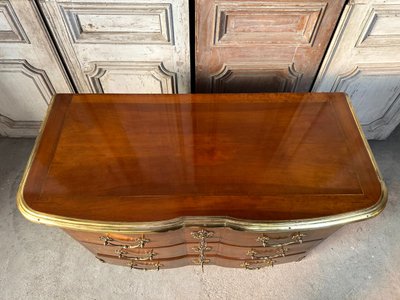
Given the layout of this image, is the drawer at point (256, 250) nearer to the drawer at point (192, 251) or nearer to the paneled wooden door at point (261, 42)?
the drawer at point (192, 251)

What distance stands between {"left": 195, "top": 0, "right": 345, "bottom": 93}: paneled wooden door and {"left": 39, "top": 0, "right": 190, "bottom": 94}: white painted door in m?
0.06

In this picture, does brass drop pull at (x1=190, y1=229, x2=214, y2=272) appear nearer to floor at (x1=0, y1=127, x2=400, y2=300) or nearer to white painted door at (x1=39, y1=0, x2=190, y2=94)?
floor at (x1=0, y1=127, x2=400, y2=300)

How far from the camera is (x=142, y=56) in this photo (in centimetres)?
83

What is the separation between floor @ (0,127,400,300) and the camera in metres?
0.95

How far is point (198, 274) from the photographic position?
99 cm

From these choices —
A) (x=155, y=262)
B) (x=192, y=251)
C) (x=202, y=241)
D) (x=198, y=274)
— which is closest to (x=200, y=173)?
(x=202, y=241)

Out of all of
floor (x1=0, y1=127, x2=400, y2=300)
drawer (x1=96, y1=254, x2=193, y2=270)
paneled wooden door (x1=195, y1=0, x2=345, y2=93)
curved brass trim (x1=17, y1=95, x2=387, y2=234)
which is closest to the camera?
curved brass trim (x1=17, y1=95, x2=387, y2=234)

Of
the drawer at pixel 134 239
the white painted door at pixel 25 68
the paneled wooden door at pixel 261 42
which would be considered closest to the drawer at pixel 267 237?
the drawer at pixel 134 239

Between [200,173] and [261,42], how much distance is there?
0.41m

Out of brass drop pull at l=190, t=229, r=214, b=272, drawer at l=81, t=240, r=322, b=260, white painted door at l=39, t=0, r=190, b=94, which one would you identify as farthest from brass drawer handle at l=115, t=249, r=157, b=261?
white painted door at l=39, t=0, r=190, b=94

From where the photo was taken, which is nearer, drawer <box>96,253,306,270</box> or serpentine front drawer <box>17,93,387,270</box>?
serpentine front drawer <box>17,93,387,270</box>

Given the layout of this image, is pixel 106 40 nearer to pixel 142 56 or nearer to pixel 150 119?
pixel 142 56

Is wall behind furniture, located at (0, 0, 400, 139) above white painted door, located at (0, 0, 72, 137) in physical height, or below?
below

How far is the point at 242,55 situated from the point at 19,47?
64cm
